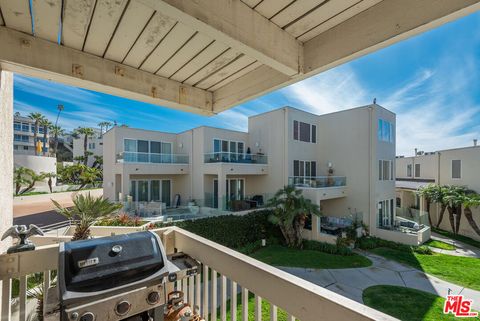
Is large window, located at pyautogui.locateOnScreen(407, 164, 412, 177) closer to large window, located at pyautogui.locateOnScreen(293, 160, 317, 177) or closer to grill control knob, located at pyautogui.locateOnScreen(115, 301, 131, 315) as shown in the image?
large window, located at pyautogui.locateOnScreen(293, 160, 317, 177)

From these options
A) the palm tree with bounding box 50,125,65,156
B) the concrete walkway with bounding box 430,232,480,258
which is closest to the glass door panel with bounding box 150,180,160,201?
the concrete walkway with bounding box 430,232,480,258

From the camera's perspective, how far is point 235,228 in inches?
442

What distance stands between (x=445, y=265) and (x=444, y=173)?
11043 millimetres

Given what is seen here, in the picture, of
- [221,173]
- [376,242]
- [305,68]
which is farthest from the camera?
[221,173]

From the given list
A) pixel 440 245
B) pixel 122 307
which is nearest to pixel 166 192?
pixel 122 307

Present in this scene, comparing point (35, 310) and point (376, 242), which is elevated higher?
point (35, 310)

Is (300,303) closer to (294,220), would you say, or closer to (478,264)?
(294,220)

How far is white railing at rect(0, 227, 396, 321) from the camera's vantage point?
0.97 metres

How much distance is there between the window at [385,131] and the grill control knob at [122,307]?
1503 cm

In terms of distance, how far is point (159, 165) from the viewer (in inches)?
556

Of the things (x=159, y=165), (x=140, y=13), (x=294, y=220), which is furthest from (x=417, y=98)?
(x=140, y=13)

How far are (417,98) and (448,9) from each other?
62.9 feet

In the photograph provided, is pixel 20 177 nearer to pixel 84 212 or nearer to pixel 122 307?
pixel 84 212

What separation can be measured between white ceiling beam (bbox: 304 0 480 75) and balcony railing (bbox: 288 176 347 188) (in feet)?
38.6
